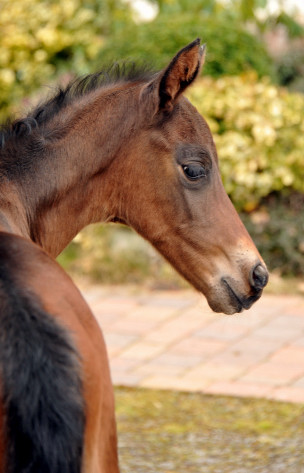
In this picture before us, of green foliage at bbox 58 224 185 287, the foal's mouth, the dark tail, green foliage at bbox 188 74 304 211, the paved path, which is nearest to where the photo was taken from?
the dark tail

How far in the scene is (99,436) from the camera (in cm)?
194

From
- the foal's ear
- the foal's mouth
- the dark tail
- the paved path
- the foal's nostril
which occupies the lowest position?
the paved path

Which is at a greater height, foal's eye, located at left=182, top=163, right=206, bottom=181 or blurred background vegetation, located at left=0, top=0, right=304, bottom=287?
foal's eye, located at left=182, top=163, right=206, bottom=181

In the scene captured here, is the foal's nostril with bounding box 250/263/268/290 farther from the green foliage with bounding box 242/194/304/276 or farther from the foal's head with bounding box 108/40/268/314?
the green foliage with bounding box 242/194/304/276

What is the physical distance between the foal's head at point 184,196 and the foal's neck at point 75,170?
47mm

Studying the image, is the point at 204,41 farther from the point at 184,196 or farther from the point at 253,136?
the point at 184,196

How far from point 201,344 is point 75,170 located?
313 centimetres

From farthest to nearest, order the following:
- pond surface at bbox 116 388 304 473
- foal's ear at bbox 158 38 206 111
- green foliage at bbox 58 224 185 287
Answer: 1. green foliage at bbox 58 224 185 287
2. pond surface at bbox 116 388 304 473
3. foal's ear at bbox 158 38 206 111

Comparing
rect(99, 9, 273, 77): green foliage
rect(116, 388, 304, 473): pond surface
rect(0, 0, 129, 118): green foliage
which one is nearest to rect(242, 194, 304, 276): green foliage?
rect(99, 9, 273, 77): green foliage

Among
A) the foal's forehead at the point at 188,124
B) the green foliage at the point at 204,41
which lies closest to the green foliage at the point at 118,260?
the green foliage at the point at 204,41

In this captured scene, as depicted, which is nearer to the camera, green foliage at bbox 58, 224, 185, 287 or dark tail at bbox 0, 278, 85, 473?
dark tail at bbox 0, 278, 85, 473

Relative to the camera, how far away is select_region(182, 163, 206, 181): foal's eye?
2.69 metres

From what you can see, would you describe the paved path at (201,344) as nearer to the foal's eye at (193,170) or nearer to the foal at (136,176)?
the foal at (136,176)

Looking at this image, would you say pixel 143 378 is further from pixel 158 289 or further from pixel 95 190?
pixel 95 190
